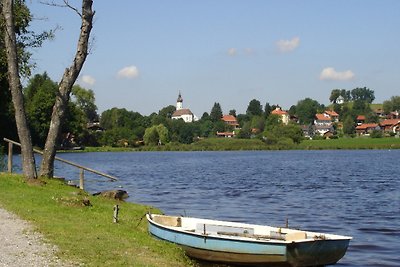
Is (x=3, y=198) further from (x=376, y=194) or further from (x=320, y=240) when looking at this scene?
(x=376, y=194)

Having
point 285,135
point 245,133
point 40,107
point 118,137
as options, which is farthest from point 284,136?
point 40,107

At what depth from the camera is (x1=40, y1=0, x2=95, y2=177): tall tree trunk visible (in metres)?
26.0

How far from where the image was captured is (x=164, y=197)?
36.6 metres

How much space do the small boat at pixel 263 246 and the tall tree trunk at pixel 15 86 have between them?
10.6 metres

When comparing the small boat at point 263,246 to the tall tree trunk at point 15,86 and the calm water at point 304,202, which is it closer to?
the calm water at point 304,202

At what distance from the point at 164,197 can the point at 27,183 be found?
1283 centimetres

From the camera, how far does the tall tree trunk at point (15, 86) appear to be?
997 inches

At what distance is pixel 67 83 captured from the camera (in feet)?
88.3

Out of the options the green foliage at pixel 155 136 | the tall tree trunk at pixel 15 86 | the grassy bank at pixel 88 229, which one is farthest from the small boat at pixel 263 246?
the green foliage at pixel 155 136

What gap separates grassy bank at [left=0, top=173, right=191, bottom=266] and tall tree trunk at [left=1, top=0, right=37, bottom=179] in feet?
6.29

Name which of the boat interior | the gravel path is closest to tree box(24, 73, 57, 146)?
the boat interior

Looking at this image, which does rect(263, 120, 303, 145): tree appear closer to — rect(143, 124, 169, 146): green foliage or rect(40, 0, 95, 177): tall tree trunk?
rect(143, 124, 169, 146): green foliage

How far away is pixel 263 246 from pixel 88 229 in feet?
15.7

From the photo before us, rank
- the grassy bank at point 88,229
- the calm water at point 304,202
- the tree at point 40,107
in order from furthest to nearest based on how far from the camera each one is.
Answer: the tree at point 40,107, the calm water at point 304,202, the grassy bank at point 88,229
